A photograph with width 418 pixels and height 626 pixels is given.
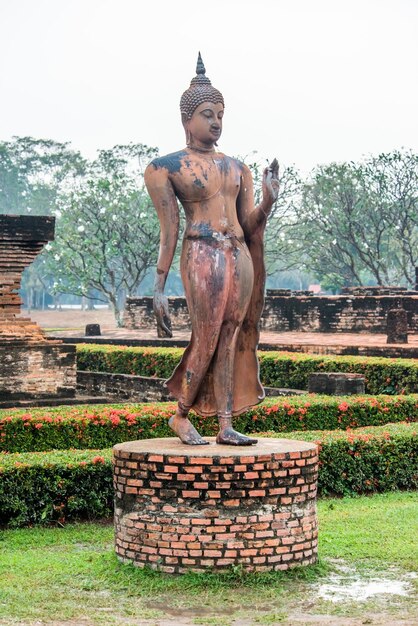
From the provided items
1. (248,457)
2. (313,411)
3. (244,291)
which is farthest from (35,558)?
(313,411)

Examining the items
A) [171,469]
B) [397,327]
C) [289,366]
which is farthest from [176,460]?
[397,327]

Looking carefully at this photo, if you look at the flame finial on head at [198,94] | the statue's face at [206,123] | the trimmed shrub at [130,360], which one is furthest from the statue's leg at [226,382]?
the trimmed shrub at [130,360]

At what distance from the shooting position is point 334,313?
24812 millimetres

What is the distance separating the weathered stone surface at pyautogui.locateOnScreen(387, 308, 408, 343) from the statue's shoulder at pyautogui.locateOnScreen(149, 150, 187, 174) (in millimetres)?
13746

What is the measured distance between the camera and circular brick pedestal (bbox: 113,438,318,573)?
556cm

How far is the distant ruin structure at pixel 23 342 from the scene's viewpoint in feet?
46.1

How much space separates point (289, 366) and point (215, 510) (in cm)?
1030

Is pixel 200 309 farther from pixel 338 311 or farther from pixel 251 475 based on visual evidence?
pixel 338 311

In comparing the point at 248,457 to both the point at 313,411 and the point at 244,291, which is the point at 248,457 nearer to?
the point at 244,291

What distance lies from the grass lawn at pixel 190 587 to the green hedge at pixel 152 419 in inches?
111

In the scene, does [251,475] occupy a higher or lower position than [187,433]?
lower

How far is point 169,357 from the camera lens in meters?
17.6

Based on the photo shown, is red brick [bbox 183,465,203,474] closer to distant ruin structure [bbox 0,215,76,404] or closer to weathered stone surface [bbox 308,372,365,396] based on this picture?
weathered stone surface [bbox 308,372,365,396]

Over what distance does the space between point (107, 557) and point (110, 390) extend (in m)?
11.7
